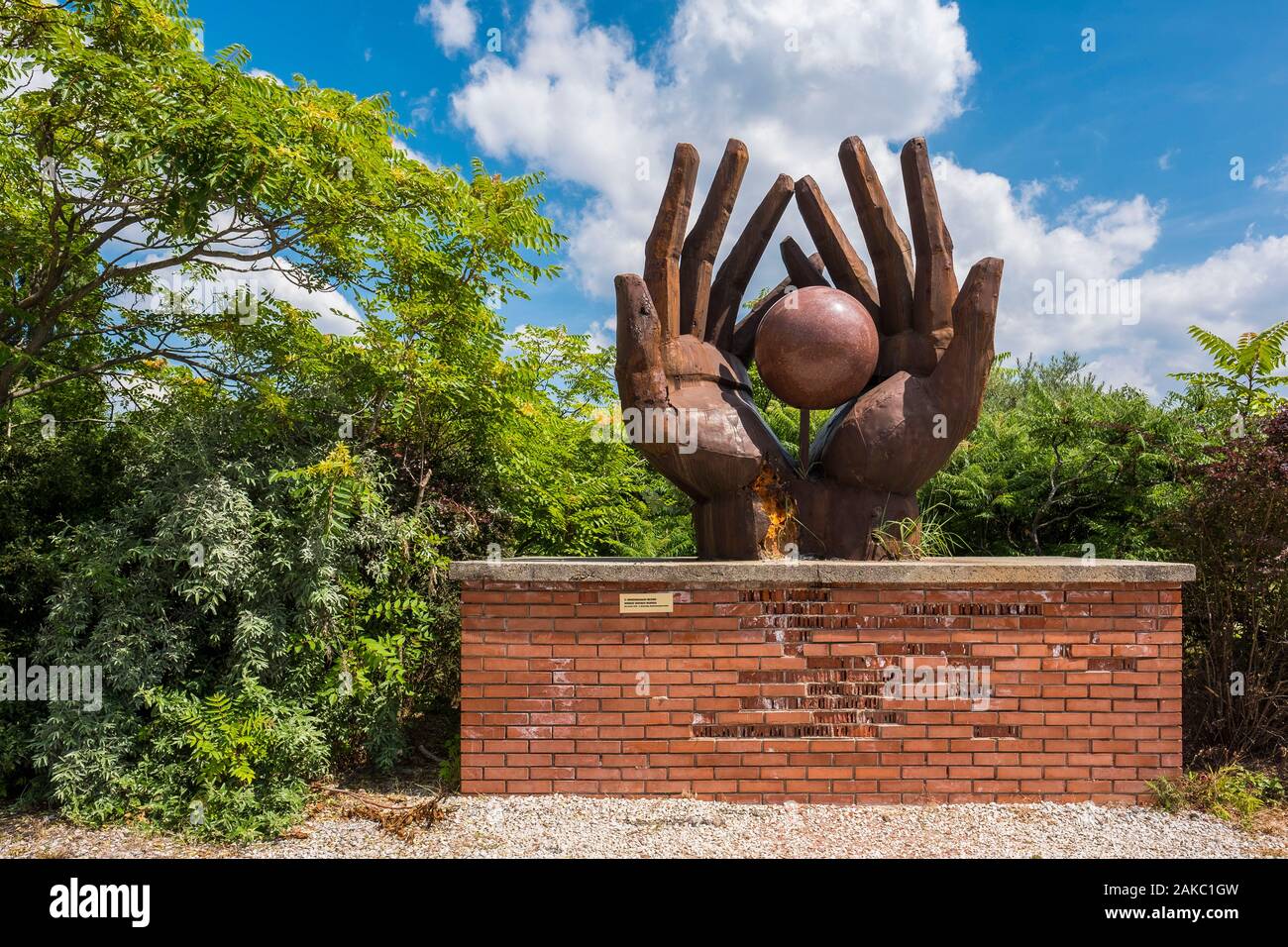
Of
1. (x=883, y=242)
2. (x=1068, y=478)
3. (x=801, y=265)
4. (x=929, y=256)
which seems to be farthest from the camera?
(x=1068, y=478)

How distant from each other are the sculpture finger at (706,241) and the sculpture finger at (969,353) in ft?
5.77

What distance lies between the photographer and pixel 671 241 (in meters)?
5.56

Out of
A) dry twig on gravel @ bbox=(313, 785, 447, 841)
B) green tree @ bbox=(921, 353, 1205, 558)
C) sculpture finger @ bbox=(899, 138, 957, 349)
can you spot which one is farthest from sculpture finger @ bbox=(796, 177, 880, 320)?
dry twig on gravel @ bbox=(313, 785, 447, 841)

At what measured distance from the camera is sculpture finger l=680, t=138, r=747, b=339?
19.2 feet

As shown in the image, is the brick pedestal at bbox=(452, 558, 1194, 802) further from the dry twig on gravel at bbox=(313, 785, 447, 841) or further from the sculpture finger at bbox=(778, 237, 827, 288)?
the sculpture finger at bbox=(778, 237, 827, 288)

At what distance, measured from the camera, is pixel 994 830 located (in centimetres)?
438

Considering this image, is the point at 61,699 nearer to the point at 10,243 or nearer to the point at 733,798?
the point at 10,243

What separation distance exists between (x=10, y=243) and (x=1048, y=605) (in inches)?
306

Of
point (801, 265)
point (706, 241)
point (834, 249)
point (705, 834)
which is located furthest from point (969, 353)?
point (705, 834)

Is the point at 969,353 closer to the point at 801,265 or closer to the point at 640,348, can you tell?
the point at 801,265

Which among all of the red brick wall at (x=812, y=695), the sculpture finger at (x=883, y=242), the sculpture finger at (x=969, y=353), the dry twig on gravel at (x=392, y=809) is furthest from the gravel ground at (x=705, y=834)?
the sculpture finger at (x=883, y=242)

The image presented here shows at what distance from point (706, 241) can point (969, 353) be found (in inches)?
81.2

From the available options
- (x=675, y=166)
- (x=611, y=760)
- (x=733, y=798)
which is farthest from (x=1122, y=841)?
(x=675, y=166)

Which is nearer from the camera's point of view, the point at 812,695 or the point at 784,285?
the point at 812,695
